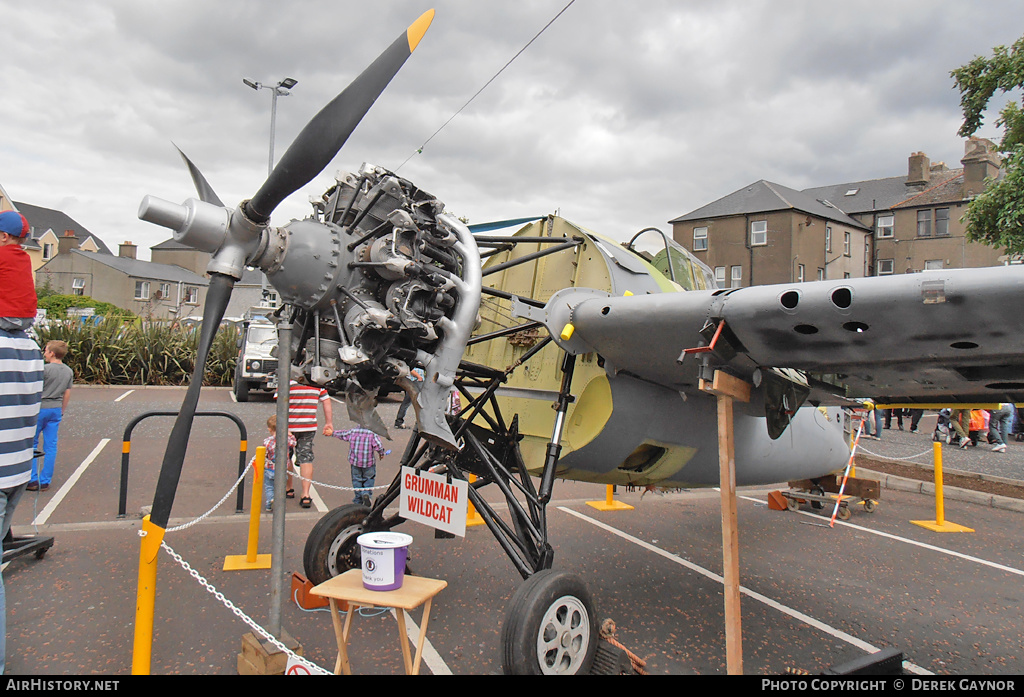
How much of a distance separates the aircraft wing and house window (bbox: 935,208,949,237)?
35.1 meters

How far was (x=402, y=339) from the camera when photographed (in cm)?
388

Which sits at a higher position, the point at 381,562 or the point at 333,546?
the point at 381,562

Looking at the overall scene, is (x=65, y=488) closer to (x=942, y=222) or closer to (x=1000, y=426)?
(x=1000, y=426)

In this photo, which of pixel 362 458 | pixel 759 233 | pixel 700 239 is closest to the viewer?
pixel 362 458

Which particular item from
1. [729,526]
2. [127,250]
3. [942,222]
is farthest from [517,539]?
[127,250]

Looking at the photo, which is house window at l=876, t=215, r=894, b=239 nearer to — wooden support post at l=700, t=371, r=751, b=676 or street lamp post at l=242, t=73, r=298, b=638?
wooden support post at l=700, t=371, r=751, b=676

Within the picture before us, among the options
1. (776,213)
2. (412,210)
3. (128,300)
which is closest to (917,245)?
(776,213)

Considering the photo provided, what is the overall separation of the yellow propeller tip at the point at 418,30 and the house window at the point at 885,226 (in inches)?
1537

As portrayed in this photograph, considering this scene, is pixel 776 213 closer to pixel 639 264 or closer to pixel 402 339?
pixel 639 264

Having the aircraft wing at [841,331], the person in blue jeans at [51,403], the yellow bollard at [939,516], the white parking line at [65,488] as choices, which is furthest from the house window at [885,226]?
the person in blue jeans at [51,403]

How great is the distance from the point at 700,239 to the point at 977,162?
13208 mm

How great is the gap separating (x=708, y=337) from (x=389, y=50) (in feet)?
8.17

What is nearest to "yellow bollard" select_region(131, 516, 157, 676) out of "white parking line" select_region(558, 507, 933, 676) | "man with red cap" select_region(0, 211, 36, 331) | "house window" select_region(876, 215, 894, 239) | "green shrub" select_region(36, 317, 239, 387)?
"man with red cap" select_region(0, 211, 36, 331)

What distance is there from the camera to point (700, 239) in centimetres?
3584
